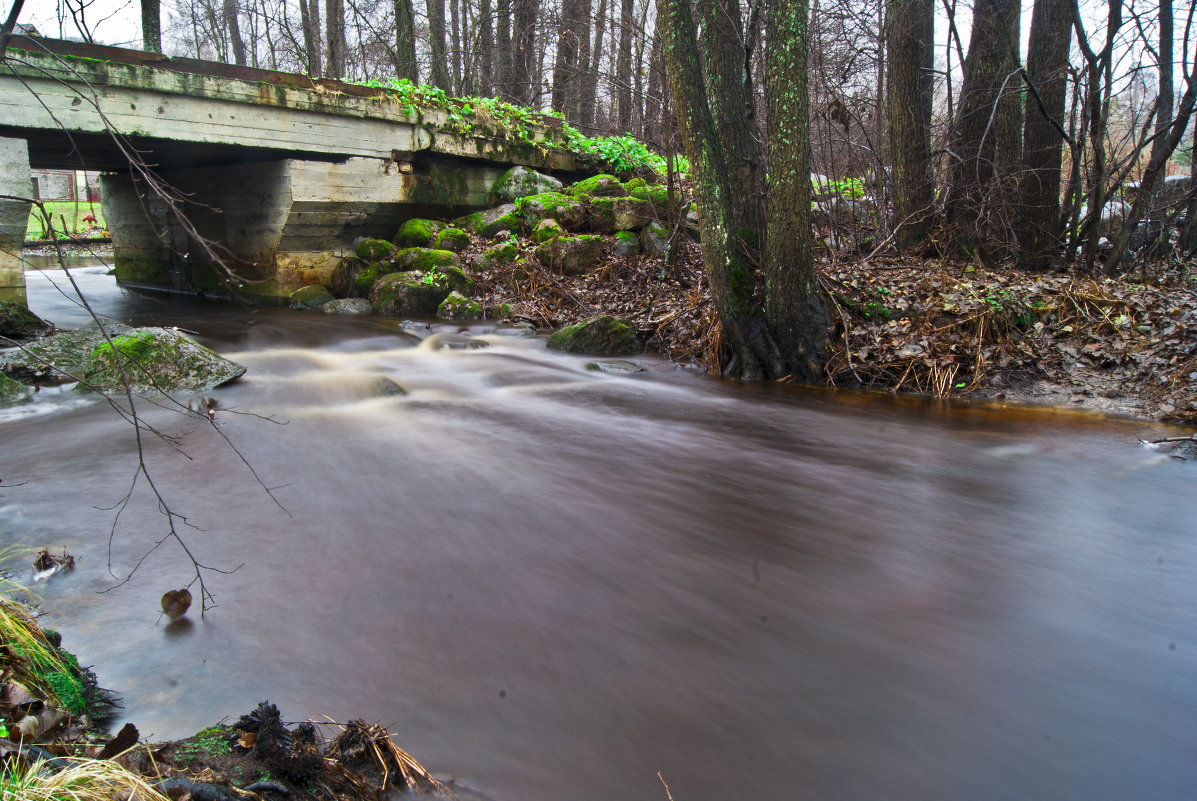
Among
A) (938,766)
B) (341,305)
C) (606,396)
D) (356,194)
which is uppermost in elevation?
(356,194)

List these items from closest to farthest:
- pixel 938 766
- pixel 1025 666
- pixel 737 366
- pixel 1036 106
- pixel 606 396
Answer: pixel 938 766
pixel 1025 666
pixel 606 396
pixel 737 366
pixel 1036 106

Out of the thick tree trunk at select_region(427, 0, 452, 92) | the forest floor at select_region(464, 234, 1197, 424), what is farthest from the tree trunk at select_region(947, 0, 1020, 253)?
the thick tree trunk at select_region(427, 0, 452, 92)

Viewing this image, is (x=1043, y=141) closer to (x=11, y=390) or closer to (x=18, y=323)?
(x=11, y=390)

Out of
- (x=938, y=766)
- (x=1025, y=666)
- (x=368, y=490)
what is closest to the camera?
(x=938, y=766)

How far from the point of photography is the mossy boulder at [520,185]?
1405 cm

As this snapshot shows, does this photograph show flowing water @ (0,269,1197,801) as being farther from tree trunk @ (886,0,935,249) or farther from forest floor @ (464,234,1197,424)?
tree trunk @ (886,0,935,249)

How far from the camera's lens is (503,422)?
6.65m

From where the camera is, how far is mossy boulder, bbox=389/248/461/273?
1196 cm

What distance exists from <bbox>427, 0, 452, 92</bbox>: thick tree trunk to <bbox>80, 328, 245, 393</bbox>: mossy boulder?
14.3 meters

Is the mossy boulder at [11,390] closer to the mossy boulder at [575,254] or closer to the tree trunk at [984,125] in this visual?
the mossy boulder at [575,254]

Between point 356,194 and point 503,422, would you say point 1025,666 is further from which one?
point 356,194

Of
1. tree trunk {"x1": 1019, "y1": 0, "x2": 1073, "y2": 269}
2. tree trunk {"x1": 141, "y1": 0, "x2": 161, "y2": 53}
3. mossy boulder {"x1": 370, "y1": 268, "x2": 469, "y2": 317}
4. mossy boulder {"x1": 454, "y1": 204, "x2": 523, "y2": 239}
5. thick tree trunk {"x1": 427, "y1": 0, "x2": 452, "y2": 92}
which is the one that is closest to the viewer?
tree trunk {"x1": 1019, "y1": 0, "x2": 1073, "y2": 269}

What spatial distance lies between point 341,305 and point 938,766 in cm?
1106

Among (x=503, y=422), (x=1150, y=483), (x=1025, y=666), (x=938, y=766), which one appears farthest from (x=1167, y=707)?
(x=503, y=422)
